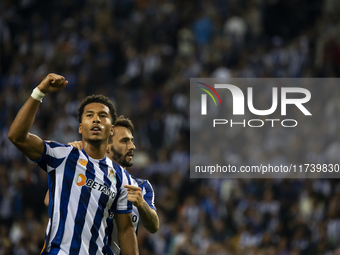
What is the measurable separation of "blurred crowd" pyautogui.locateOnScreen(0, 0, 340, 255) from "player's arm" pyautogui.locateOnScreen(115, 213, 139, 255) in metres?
5.91

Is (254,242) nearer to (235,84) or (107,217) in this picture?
(235,84)

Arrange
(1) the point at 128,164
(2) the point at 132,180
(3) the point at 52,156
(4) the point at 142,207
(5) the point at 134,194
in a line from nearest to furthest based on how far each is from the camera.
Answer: (3) the point at 52,156 < (5) the point at 134,194 < (4) the point at 142,207 < (2) the point at 132,180 < (1) the point at 128,164

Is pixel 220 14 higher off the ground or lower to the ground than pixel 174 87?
higher

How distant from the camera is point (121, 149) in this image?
5.12 m

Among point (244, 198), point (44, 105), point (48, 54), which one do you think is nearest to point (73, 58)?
point (48, 54)

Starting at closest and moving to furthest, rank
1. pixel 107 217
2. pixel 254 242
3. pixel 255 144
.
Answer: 1. pixel 107 217
2. pixel 254 242
3. pixel 255 144

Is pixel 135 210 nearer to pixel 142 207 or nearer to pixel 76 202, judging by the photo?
pixel 142 207

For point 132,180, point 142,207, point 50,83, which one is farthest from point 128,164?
point 50,83

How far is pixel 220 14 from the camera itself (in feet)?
47.4

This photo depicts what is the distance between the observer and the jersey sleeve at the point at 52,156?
3955 mm

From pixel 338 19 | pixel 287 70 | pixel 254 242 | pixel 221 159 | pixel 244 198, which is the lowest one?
pixel 254 242

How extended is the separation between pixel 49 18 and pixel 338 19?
27.5 ft

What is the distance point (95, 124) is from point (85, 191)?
541mm

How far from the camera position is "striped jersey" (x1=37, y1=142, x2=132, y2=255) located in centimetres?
398
